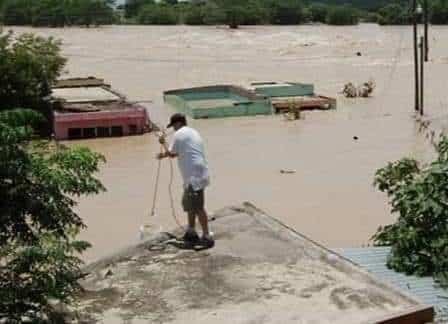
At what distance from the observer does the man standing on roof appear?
686cm

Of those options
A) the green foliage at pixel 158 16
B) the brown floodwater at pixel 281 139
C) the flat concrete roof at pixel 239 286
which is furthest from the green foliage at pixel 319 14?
the flat concrete roof at pixel 239 286

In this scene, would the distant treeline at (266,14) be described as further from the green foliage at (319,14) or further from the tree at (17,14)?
the tree at (17,14)

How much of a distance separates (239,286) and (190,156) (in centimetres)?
134

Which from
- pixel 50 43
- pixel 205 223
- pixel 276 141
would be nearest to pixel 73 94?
pixel 50 43

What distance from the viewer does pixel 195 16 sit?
59031mm

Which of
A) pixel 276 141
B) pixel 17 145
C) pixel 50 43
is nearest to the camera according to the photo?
pixel 17 145

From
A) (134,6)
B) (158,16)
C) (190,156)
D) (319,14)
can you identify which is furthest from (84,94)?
(134,6)

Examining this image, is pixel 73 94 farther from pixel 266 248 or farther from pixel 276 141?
pixel 266 248

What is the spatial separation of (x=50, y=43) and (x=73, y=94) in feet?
8.24

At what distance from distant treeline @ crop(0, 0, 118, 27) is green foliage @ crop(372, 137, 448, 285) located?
165 feet

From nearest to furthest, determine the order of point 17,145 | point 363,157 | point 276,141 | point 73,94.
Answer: point 17,145
point 363,157
point 276,141
point 73,94

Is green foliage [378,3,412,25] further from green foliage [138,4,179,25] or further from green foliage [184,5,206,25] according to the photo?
green foliage [138,4,179,25]

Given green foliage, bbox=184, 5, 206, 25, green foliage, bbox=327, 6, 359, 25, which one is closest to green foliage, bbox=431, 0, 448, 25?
green foliage, bbox=327, 6, 359, 25

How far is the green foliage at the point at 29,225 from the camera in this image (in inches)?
185
